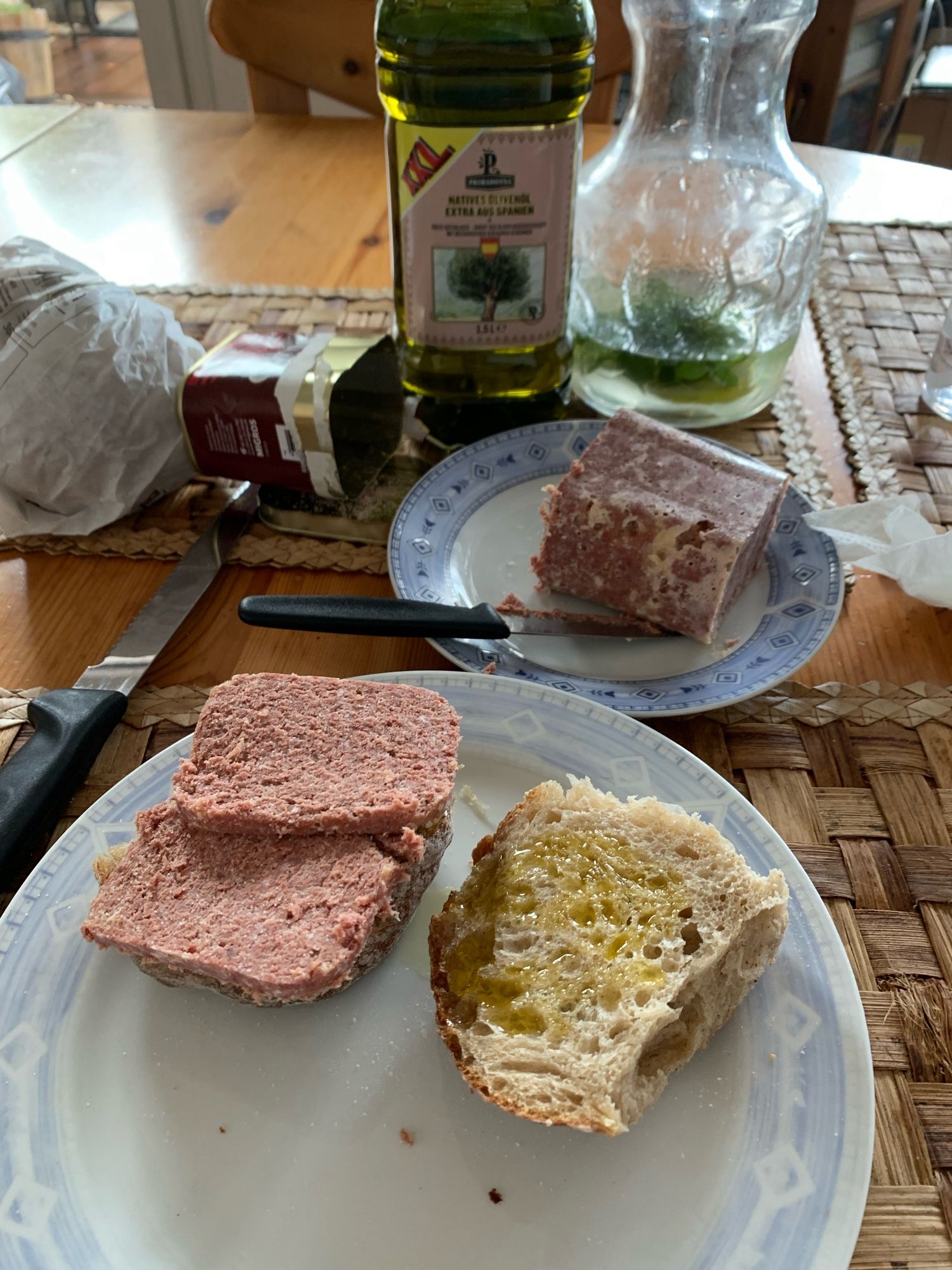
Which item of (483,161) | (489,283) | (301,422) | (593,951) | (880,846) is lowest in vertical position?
(880,846)

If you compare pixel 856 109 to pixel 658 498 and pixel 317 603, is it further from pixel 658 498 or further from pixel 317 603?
pixel 317 603

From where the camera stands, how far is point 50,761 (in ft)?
3.70

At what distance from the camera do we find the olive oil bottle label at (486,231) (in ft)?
4.87

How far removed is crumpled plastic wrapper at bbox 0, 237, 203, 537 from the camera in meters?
1.51

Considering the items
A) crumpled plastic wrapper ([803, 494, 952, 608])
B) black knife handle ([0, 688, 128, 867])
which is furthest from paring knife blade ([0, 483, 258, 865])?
crumpled plastic wrapper ([803, 494, 952, 608])

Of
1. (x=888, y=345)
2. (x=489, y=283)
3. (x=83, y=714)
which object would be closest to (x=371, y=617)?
(x=83, y=714)

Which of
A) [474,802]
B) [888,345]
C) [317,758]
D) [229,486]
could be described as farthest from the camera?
[888,345]

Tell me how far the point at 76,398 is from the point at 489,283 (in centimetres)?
74

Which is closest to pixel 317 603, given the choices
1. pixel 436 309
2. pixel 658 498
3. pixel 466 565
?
pixel 466 565

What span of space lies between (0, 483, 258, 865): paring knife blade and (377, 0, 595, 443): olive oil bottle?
1.96 ft

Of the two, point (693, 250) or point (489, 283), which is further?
point (693, 250)

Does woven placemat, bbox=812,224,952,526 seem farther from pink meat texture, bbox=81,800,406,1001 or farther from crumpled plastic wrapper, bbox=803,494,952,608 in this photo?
pink meat texture, bbox=81,800,406,1001

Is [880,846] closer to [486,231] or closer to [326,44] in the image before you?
[486,231]

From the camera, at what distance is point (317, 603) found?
1.31 metres
